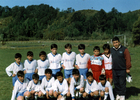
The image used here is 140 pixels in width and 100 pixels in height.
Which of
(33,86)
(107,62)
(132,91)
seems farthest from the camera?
(132,91)

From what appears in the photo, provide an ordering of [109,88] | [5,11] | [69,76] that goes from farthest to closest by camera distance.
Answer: [5,11] → [69,76] → [109,88]

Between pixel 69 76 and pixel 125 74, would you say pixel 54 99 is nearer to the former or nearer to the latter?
pixel 69 76

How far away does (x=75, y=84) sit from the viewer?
5.30 m

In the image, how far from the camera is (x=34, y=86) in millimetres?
5211

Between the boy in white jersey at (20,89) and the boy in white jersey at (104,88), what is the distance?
2157 millimetres

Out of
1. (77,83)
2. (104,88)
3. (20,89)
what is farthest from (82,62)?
(20,89)

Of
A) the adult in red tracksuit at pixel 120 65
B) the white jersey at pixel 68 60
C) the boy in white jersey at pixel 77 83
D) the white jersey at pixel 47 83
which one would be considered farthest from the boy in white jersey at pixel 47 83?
the adult in red tracksuit at pixel 120 65

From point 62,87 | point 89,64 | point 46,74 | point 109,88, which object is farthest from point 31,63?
point 109,88

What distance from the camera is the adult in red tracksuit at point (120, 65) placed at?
204 inches

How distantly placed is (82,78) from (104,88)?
0.73 metres

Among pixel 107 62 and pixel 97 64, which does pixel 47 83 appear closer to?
pixel 97 64

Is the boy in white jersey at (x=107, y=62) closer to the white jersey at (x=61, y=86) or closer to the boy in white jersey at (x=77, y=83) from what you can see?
the boy in white jersey at (x=77, y=83)

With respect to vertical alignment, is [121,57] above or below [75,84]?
above

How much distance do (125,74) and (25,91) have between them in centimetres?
309
